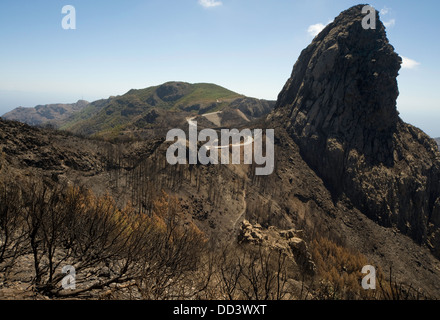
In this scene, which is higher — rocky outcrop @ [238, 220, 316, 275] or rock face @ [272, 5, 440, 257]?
rock face @ [272, 5, 440, 257]

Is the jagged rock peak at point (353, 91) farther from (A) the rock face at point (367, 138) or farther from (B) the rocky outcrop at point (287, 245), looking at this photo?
(B) the rocky outcrop at point (287, 245)

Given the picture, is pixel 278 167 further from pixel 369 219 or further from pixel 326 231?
pixel 369 219

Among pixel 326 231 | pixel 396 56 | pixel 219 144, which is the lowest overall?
pixel 326 231

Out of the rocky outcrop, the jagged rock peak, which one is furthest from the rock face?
the rocky outcrop

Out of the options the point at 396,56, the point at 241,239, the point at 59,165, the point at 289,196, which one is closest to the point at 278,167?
the point at 289,196

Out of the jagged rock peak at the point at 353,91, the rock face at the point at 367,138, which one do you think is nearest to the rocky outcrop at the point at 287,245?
the rock face at the point at 367,138

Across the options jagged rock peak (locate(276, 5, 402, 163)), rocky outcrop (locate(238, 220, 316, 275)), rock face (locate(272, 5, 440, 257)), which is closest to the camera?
rocky outcrop (locate(238, 220, 316, 275))

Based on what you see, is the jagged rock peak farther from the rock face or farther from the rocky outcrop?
the rocky outcrop
